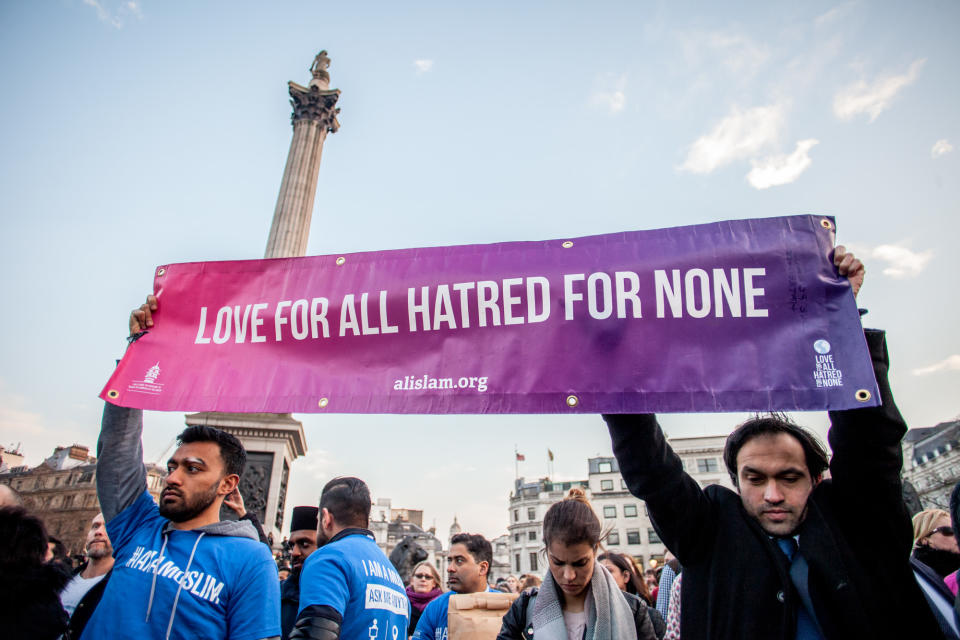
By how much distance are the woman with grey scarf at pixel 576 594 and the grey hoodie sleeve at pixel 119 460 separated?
239 centimetres

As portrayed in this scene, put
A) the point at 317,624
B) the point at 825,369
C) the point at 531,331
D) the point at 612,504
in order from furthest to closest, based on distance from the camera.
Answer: the point at 612,504, the point at 531,331, the point at 317,624, the point at 825,369

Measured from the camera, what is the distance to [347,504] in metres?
3.78

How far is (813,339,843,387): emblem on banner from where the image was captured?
2.46 meters

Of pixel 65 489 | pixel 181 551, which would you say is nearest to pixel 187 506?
pixel 181 551

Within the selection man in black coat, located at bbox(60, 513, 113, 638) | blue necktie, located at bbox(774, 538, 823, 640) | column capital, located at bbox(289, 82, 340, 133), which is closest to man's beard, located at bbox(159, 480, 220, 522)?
man in black coat, located at bbox(60, 513, 113, 638)

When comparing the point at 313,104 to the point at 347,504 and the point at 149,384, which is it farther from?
the point at 347,504

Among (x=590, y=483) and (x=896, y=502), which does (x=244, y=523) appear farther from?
(x=590, y=483)

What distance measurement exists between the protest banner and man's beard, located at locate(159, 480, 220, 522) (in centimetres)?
51

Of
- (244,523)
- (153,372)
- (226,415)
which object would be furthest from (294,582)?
(226,415)

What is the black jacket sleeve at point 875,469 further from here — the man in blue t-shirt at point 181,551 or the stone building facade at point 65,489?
the stone building facade at point 65,489

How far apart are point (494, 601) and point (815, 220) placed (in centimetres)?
343

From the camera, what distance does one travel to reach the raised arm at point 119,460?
10.2ft

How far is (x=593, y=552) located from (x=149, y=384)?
2.88 m

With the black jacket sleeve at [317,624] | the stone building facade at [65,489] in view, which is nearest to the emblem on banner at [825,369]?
the black jacket sleeve at [317,624]
